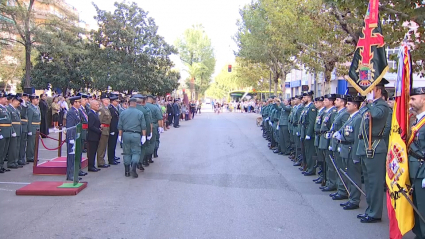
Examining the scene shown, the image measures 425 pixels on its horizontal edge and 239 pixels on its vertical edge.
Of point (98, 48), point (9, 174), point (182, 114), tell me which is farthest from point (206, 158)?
point (182, 114)

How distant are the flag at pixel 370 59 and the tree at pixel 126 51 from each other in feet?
59.1

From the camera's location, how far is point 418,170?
4914 millimetres

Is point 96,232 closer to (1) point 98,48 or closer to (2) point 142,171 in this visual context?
(2) point 142,171

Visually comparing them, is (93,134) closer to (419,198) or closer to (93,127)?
(93,127)

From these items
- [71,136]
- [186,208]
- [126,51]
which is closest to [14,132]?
[71,136]

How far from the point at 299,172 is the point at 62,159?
20.9 feet

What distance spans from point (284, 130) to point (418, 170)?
909cm

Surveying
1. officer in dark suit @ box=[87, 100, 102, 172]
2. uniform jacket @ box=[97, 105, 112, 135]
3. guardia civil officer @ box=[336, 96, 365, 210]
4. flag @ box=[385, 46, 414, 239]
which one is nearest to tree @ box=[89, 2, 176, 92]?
uniform jacket @ box=[97, 105, 112, 135]

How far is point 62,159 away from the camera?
11219mm

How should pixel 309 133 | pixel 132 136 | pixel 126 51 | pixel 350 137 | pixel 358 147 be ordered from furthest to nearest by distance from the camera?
pixel 126 51, pixel 309 133, pixel 132 136, pixel 350 137, pixel 358 147

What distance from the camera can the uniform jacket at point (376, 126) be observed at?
6.39 meters

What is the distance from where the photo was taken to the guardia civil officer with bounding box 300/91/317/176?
33.5 feet

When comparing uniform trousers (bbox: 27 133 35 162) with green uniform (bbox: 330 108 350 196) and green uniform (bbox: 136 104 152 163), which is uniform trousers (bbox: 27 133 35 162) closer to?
green uniform (bbox: 136 104 152 163)

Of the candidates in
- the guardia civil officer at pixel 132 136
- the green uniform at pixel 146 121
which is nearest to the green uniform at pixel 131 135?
the guardia civil officer at pixel 132 136
